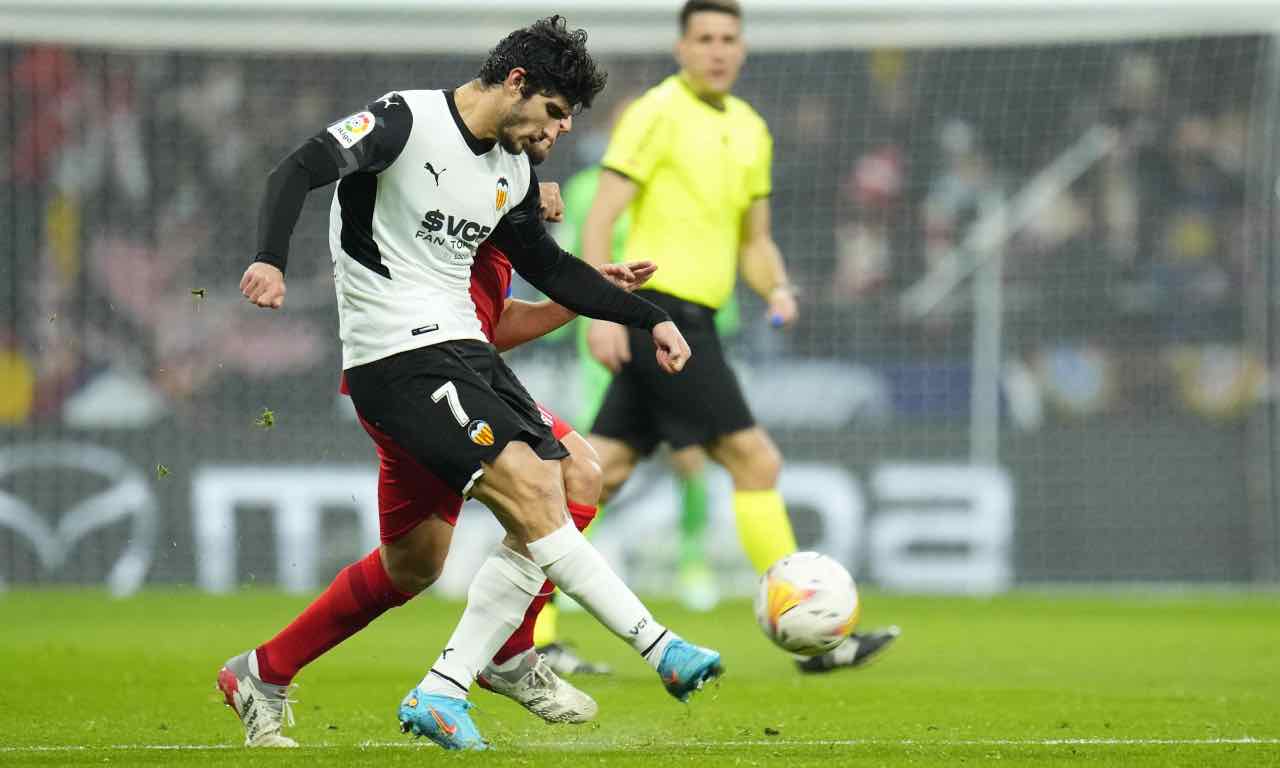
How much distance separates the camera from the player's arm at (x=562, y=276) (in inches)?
196

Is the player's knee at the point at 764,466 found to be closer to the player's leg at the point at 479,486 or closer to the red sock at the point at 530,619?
the red sock at the point at 530,619

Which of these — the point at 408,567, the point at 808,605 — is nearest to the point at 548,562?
the point at 408,567

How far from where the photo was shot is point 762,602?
19.8 ft

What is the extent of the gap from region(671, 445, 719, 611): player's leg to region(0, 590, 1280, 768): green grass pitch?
69cm

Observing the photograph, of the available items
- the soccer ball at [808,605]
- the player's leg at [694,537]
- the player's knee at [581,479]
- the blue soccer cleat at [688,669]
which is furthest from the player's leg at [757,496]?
the player's leg at [694,537]

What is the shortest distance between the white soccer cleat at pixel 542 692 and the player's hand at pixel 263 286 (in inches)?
49.0

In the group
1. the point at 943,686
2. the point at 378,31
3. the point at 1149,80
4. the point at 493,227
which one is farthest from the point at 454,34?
the point at 493,227

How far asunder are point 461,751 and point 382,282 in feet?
3.75

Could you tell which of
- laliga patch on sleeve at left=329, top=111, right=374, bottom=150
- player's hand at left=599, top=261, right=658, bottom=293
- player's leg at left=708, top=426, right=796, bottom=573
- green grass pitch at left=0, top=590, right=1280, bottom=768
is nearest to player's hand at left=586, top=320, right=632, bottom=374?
player's leg at left=708, top=426, right=796, bottom=573

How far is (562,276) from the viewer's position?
5.05 meters

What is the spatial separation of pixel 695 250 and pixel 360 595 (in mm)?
2707

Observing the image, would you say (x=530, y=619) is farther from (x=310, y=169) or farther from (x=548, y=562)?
(x=310, y=169)

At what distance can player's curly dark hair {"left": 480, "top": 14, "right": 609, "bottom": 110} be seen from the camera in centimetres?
463

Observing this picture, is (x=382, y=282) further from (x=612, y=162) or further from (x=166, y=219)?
(x=166, y=219)
